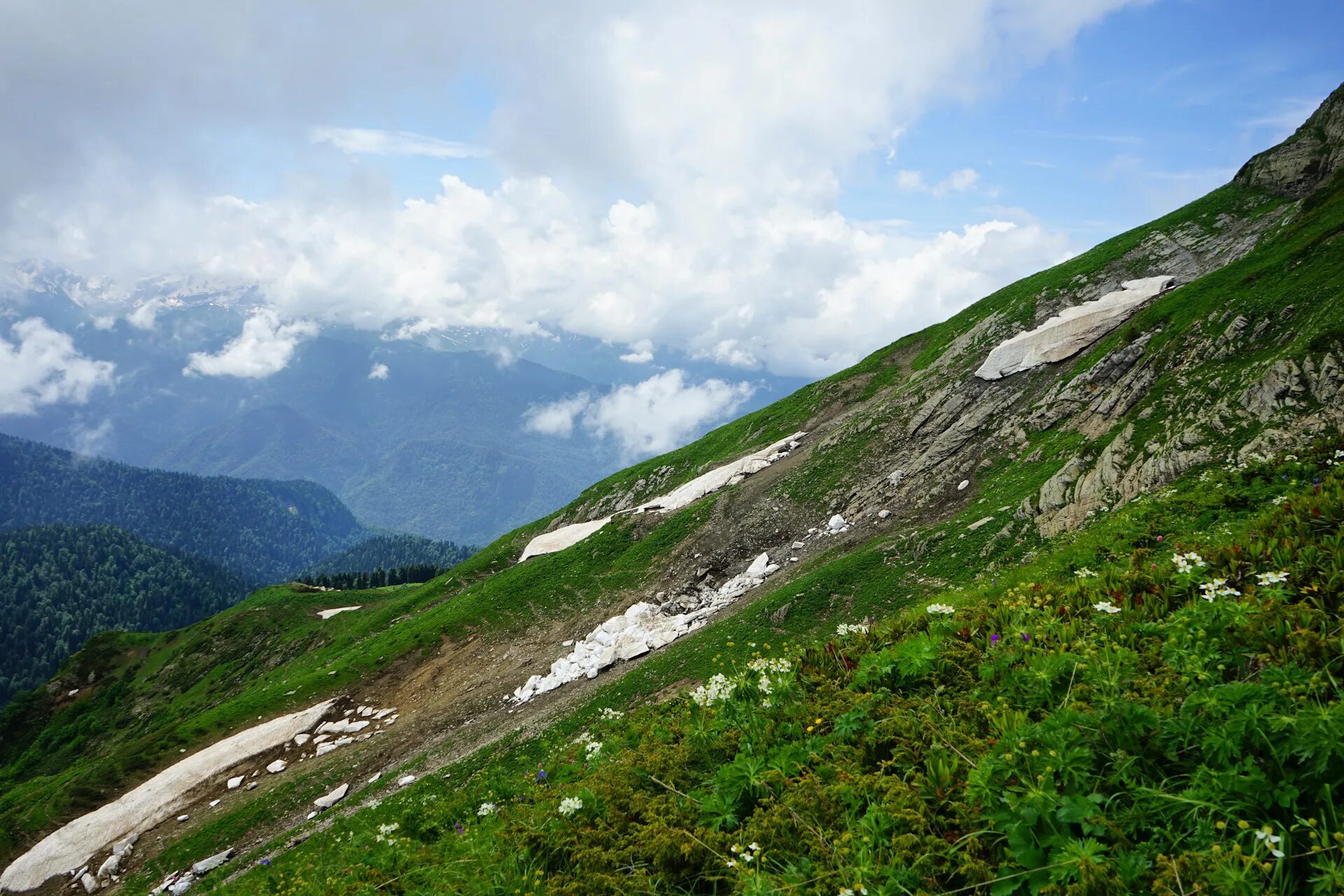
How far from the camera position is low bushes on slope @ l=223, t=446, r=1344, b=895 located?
4.12 m

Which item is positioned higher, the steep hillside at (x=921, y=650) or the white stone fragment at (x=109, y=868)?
the steep hillside at (x=921, y=650)

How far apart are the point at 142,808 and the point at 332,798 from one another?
19.2 metres

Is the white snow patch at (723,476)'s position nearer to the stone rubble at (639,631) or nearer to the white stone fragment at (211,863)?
the stone rubble at (639,631)

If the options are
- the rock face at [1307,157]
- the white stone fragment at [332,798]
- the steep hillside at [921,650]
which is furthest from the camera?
the rock face at [1307,157]

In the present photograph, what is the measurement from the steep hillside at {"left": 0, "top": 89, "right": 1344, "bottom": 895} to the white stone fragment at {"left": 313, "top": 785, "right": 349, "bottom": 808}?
64cm

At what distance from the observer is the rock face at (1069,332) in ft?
144

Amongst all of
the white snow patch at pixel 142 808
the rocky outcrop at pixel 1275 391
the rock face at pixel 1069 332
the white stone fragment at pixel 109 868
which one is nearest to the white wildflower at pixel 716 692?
the rocky outcrop at pixel 1275 391

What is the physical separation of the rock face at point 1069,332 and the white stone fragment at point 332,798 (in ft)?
164

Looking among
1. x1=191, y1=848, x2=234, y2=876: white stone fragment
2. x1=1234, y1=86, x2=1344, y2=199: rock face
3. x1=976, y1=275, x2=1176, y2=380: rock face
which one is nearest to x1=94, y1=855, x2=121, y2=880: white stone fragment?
x1=191, y1=848, x2=234, y2=876: white stone fragment

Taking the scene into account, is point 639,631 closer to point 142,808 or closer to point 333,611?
point 142,808

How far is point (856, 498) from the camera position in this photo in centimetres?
4262

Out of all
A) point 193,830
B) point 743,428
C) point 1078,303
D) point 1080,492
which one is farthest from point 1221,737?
point 743,428

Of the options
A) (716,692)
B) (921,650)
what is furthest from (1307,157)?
(716,692)

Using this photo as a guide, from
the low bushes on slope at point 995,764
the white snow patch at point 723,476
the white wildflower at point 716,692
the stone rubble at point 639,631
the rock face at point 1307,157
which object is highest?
the rock face at point 1307,157
